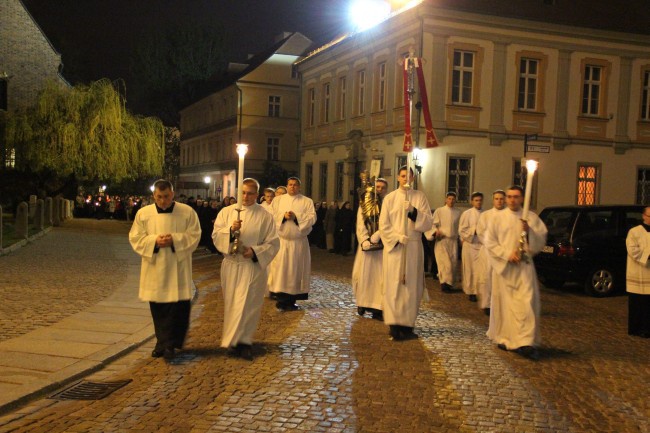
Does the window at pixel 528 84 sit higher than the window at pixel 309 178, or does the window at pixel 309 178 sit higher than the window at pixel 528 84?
the window at pixel 528 84

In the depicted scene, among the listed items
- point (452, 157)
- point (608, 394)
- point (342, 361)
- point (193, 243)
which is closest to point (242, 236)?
point (193, 243)

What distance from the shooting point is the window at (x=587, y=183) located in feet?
102

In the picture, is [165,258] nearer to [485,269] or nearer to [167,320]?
[167,320]

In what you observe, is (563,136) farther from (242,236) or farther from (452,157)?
(242,236)

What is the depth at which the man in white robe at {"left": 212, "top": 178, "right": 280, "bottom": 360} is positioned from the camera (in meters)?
8.22

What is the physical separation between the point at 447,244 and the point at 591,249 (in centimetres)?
284

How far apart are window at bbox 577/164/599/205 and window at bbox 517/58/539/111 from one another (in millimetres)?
3495

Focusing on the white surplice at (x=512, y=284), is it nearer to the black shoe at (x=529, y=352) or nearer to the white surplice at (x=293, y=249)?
the black shoe at (x=529, y=352)

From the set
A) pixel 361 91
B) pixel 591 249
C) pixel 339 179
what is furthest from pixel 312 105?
pixel 591 249

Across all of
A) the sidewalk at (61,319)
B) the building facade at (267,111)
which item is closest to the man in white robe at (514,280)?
the sidewalk at (61,319)

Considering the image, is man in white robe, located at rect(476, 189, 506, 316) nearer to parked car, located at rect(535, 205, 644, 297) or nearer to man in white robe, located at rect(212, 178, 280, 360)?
parked car, located at rect(535, 205, 644, 297)

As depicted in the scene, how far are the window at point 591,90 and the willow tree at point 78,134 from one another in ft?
66.0

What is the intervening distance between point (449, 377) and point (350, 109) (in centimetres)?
2883

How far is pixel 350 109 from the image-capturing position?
117 ft
